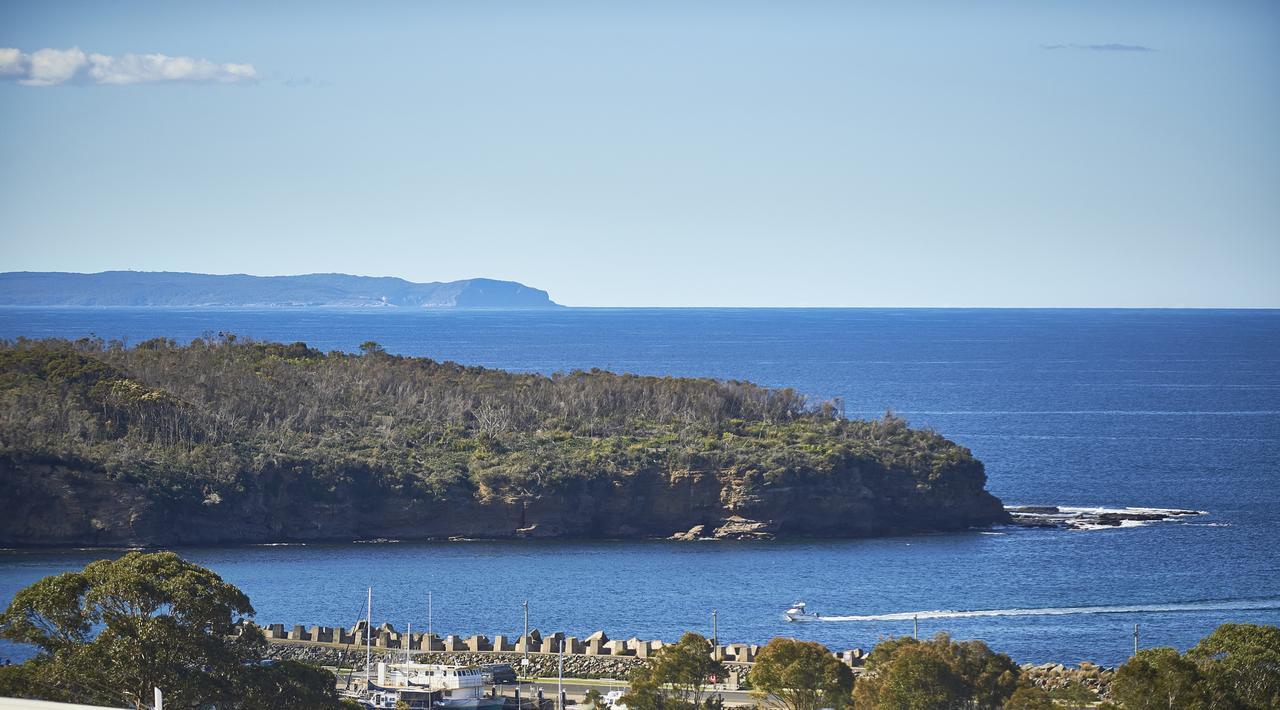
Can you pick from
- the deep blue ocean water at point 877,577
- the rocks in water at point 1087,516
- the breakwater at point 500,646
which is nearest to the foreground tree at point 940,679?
the breakwater at point 500,646

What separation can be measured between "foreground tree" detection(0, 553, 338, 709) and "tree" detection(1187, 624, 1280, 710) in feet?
57.0

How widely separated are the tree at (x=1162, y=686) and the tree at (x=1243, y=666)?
35 cm

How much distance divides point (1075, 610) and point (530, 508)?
29950mm

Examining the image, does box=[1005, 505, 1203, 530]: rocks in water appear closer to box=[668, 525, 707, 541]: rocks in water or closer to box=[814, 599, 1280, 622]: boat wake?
box=[668, 525, 707, 541]: rocks in water

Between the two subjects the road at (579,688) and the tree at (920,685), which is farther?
the road at (579,688)

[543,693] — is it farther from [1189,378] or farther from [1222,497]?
[1189,378]

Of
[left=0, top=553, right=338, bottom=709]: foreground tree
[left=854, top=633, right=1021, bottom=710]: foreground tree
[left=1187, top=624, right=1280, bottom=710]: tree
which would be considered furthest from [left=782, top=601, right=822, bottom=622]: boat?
[left=0, top=553, right=338, bottom=709]: foreground tree

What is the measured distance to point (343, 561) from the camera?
78125 millimetres

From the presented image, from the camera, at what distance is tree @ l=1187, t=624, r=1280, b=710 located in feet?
114

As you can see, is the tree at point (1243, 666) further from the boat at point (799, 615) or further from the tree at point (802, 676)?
the boat at point (799, 615)

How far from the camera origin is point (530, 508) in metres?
86.9

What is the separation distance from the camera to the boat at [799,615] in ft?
209

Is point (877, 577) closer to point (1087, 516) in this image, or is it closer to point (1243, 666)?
point (1087, 516)

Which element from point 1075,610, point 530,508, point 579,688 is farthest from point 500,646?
point 530,508
